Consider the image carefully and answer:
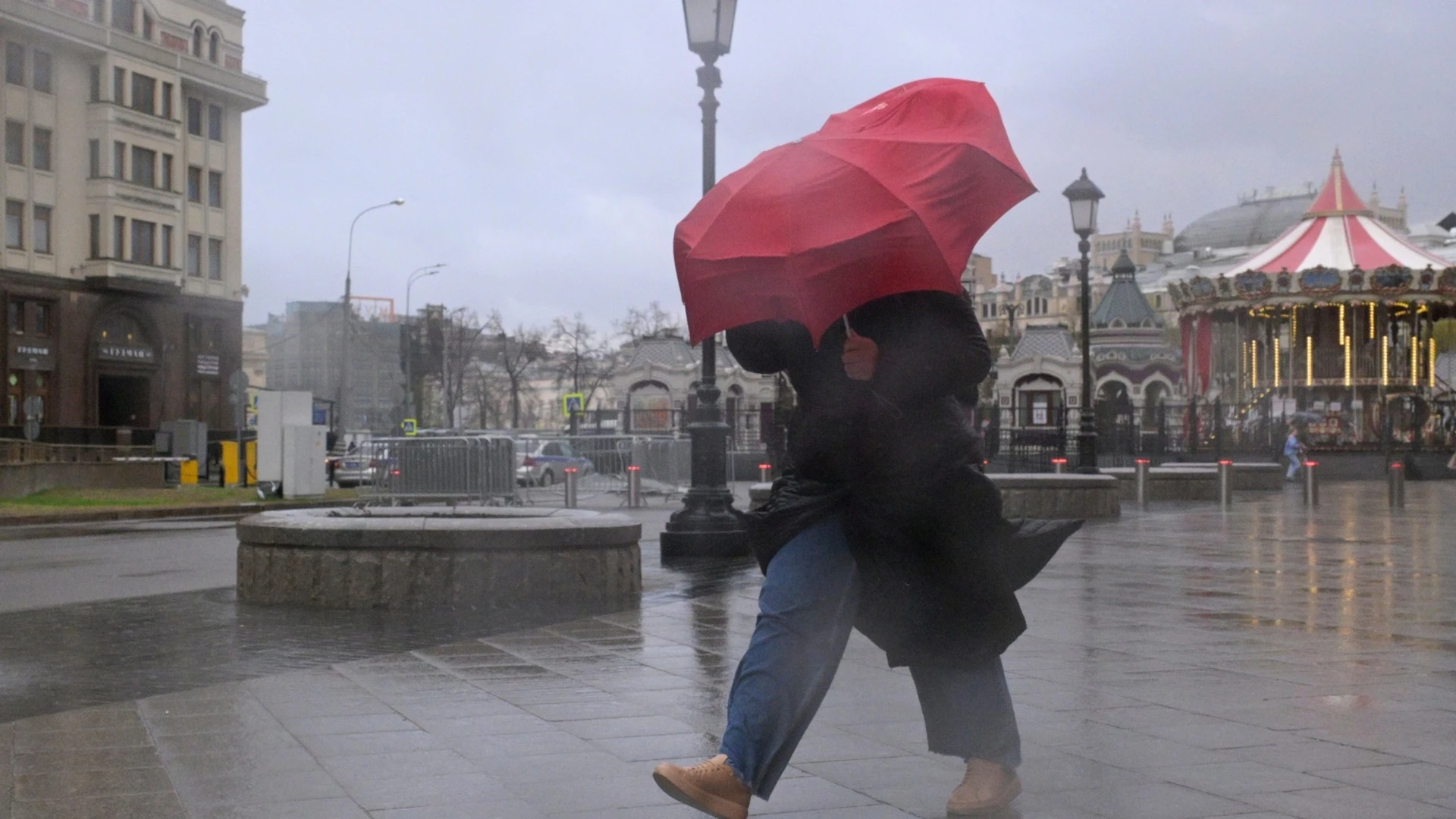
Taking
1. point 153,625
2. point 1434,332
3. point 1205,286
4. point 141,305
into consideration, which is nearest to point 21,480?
point 153,625

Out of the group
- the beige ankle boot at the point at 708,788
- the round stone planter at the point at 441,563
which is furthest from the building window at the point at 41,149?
the beige ankle boot at the point at 708,788

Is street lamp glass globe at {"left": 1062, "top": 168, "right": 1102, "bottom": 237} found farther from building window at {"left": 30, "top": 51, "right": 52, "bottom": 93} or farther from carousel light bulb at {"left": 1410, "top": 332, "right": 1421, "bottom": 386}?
building window at {"left": 30, "top": 51, "right": 52, "bottom": 93}

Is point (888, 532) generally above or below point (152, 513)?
above

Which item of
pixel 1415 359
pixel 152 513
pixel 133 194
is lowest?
pixel 152 513

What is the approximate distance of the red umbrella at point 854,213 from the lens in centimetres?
417

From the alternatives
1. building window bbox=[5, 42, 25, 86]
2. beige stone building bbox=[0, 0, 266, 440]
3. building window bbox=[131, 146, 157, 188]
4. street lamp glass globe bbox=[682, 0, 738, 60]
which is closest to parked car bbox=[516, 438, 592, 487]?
street lamp glass globe bbox=[682, 0, 738, 60]

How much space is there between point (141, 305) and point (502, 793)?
187ft

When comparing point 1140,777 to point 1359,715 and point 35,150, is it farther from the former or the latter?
point 35,150

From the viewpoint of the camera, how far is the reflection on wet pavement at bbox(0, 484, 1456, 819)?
4676mm

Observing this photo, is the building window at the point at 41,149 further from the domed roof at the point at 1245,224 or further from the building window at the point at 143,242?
the domed roof at the point at 1245,224

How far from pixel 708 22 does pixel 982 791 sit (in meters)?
9.66

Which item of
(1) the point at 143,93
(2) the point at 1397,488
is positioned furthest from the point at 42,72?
(2) the point at 1397,488

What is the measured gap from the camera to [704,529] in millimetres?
13383

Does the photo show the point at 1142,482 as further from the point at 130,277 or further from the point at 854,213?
the point at 130,277
